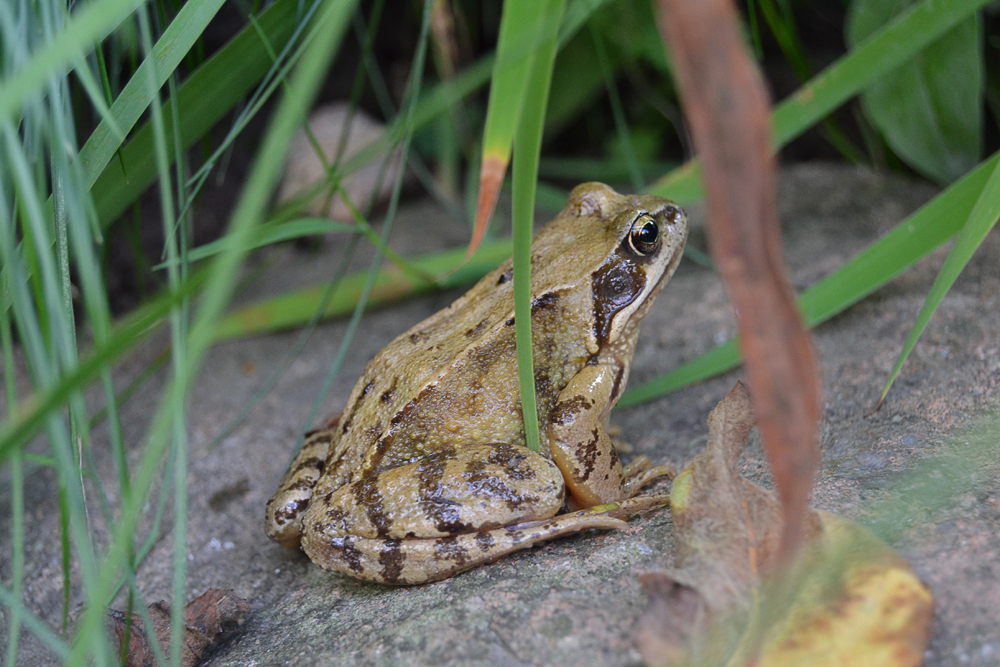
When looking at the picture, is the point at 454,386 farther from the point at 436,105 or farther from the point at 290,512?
the point at 436,105

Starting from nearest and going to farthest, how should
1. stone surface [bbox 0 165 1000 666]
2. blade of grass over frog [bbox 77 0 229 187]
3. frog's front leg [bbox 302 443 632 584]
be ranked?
stone surface [bbox 0 165 1000 666], blade of grass over frog [bbox 77 0 229 187], frog's front leg [bbox 302 443 632 584]

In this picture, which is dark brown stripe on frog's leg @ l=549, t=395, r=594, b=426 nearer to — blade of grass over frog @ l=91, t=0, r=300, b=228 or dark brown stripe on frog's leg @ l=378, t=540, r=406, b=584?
dark brown stripe on frog's leg @ l=378, t=540, r=406, b=584

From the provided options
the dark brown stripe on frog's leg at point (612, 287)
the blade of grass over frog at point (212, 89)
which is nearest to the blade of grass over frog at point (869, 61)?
the dark brown stripe on frog's leg at point (612, 287)

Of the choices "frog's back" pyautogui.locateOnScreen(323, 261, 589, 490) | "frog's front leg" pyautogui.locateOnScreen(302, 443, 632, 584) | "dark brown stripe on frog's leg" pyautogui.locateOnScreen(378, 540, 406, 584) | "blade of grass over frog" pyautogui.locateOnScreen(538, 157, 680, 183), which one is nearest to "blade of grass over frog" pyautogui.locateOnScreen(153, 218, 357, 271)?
"frog's back" pyautogui.locateOnScreen(323, 261, 589, 490)

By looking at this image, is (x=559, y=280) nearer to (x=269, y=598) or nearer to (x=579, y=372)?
(x=579, y=372)

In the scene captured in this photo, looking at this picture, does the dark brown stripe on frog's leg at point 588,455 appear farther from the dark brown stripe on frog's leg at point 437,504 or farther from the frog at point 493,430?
the dark brown stripe on frog's leg at point 437,504

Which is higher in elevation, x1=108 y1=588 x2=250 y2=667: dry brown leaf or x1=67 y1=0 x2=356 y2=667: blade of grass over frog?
x1=67 y1=0 x2=356 y2=667: blade of grass over frog
